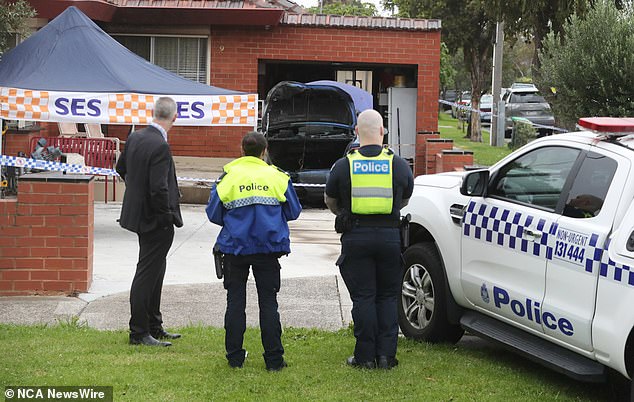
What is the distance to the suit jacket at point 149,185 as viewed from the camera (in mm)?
7199

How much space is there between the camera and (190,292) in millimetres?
9516

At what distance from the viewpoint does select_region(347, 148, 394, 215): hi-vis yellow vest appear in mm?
6629

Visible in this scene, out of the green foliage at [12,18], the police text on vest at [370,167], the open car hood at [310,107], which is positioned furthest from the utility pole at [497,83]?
the police text on vest at [370,167]

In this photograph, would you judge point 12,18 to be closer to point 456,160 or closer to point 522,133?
point 456,160

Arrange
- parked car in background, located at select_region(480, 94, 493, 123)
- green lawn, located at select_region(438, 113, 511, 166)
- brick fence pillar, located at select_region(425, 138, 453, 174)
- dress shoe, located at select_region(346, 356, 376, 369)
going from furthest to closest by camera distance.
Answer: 1. parked car in background, located at select_region(480, 94, 493, 123)
2. green lawn, located at select_region(438, 113, 511, 166)
3. brick fence pillar, located at select_region(425, 138, 453, 174)
4. dress shoe, located at select_region(346, 356, 376, 369)

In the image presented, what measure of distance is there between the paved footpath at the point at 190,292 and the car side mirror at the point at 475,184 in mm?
1827

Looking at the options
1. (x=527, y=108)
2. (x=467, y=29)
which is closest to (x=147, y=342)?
(x=467, y=29)

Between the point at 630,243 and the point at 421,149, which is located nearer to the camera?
the point at 630,243

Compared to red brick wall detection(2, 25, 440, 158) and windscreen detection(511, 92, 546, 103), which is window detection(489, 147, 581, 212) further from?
windscreen detection(511, 92, 546, 103)

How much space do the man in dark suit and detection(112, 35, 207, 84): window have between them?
1354 centimetres

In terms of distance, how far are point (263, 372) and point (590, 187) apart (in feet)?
8.00

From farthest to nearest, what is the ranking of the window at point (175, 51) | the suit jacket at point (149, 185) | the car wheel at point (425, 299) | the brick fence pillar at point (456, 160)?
the window at point (175, 51) < the brick fence pillar at point (456, 160) < the car wheel at point (425, 299) < the suit jacket at point (149, 185)

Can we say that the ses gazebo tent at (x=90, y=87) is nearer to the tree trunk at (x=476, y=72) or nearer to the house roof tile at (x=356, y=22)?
the house roof tile at (x=356, y=22)

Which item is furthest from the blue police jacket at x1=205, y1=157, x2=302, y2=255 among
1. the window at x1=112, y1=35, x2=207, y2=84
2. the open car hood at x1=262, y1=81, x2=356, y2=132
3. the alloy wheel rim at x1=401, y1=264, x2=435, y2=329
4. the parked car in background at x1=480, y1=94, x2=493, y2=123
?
the parked car in background at x1=480, y1=94, x2=493, y2=123
